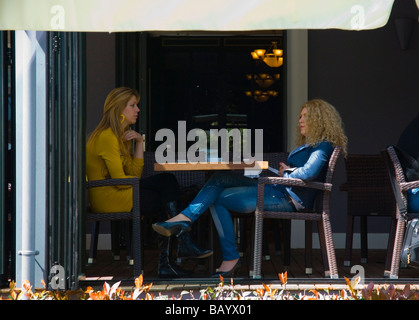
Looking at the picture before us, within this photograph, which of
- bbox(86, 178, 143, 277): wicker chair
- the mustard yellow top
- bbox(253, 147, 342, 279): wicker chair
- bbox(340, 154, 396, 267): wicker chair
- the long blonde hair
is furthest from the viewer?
bbox(340, 154, 396, 267): wicker chair

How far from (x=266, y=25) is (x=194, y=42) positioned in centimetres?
503

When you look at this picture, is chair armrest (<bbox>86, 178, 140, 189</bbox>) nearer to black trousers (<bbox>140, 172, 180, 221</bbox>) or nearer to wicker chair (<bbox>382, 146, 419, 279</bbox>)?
black trousers (<bbox>140, 172, 180, 221</bbox>)

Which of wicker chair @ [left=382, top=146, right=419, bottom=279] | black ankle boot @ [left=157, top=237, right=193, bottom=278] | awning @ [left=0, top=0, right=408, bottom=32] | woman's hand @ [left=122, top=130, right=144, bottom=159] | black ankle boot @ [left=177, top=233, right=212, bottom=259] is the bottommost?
black ankle boot @ [left=157, top=237, right=193, bottom=278]

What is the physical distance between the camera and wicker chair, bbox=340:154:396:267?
5672mm

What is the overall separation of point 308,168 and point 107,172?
136cm

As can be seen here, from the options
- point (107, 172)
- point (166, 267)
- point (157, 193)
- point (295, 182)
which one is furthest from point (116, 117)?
point (295, 182)

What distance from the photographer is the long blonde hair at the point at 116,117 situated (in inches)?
195

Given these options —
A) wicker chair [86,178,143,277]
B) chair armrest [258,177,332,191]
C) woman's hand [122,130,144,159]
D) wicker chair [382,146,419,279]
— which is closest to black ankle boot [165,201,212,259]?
wicker chair [86,178,143,277]

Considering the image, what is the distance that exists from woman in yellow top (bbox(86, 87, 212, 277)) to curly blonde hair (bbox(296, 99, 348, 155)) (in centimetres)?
103

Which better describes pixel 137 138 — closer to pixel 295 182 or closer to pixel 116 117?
pixel 116 117

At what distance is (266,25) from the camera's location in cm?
352

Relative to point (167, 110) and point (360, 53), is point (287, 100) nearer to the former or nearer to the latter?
point (360, 53)

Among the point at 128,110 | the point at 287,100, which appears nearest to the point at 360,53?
the point at 287,100
